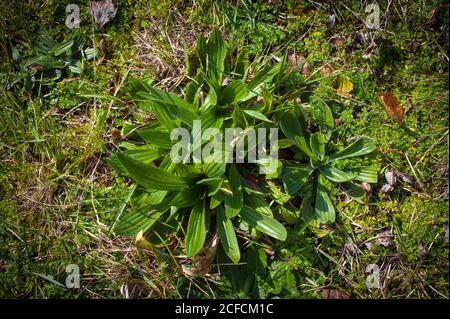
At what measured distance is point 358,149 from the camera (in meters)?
2.59

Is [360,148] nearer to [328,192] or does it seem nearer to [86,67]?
[328,192]

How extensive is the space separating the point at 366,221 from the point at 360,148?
38 centimetres

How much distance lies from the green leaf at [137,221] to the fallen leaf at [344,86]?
1.13 meters

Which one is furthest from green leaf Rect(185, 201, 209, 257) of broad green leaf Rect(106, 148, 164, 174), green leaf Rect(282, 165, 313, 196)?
green leaf Rect(282, 165, 313, 196)

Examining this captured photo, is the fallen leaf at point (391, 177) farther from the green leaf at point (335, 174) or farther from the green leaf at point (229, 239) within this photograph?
the green leaf at point (229, 239)

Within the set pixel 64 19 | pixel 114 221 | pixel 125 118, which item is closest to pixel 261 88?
pixel 125 118

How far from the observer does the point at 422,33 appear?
2.72 metres

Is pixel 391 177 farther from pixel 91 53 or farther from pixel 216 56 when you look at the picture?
pixel 91 53

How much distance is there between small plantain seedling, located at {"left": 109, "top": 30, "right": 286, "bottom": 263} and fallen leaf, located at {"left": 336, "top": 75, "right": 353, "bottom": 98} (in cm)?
36

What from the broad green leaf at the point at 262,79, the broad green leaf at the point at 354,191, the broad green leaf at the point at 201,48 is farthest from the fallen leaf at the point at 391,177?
the broad green leaf at the point at 201,48

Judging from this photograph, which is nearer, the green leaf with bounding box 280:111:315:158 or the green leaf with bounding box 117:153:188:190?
the green leaf with bounding box 117:153:188:190

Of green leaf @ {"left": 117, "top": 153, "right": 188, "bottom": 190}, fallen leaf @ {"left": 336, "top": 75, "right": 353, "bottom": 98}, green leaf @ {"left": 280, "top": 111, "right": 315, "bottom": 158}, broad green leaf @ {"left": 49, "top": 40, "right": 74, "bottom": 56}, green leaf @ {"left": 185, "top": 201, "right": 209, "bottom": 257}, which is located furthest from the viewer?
broad green leaf @ {"left": 49, "top": 40, "right": 74, "bottom": 56}

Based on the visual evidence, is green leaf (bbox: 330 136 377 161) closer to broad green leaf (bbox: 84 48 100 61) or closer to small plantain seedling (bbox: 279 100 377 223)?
small plantain seedling (bbox: 279 100 377 223)

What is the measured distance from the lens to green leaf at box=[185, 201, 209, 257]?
8.13ft
